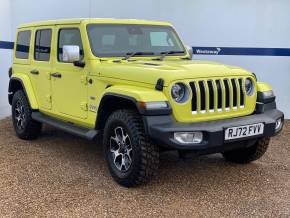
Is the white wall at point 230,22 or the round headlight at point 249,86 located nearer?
the round headlight at point 249,86

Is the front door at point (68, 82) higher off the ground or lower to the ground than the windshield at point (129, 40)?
lower

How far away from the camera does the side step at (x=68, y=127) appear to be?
5.08 meters

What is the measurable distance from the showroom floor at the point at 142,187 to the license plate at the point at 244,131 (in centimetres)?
61

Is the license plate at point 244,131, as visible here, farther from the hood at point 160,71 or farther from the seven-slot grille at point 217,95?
the hood at point 160,71

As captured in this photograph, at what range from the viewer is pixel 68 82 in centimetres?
558

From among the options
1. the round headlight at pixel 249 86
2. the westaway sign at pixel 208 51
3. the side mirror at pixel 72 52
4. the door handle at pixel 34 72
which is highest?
the side mirror at pixel 72 52

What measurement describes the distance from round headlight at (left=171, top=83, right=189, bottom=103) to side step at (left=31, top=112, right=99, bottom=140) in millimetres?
1160

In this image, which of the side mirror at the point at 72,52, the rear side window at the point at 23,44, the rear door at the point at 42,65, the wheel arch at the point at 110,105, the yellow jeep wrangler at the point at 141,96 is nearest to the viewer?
the yellow jeep wrangler at the point at 141,96

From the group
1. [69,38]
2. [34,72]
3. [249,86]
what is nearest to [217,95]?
[249,86]

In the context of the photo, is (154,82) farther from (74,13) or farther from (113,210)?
(74,13)

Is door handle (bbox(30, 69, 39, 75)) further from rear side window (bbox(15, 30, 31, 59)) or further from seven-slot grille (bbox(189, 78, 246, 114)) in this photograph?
seven-slot grille (bbox(189, 78, 246, 114))

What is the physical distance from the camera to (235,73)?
15.4 ft

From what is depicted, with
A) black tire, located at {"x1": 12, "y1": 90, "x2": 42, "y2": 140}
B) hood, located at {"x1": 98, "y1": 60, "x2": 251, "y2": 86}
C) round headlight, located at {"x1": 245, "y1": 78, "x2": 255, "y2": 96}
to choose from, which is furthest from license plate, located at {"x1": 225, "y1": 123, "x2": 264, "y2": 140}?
black tire, located at {"x1": 12, "y1": 90, "x2": 42, "y2": 140}

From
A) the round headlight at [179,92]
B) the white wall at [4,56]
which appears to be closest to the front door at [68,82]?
the round headlight at [179,92]
